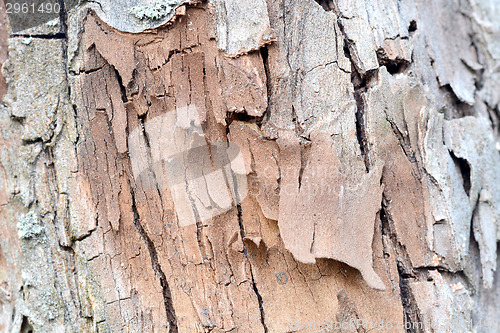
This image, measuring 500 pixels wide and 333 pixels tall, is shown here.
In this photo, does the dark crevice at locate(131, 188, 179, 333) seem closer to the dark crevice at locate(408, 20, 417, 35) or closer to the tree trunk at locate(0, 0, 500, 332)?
the tree trunk at locate(0, 0, 500, 332)

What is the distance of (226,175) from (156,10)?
57cm

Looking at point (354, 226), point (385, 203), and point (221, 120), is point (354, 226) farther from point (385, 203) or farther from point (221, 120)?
point (221, 120)

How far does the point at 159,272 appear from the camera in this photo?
4.20 feet

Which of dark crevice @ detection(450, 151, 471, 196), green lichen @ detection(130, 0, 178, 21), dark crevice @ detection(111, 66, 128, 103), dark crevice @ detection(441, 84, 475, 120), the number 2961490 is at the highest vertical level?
the number 2961490

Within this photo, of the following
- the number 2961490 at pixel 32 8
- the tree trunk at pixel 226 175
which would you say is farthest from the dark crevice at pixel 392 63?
the number 2961490 at pixel 32 8

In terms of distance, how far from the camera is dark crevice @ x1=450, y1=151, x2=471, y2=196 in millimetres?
1414

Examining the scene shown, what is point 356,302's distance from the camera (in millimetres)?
1227

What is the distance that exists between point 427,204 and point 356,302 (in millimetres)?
390

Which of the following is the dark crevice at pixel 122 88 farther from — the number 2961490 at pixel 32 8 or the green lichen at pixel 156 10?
the number 2961490 at pixel 32 8

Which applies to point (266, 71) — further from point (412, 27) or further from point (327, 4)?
point (412, 27)

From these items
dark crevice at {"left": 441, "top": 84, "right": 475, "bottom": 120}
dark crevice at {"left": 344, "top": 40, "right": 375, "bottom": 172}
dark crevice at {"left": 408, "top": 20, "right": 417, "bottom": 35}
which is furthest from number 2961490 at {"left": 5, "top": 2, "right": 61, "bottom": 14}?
dark crevice at {"left": 441, "top": 84, "right": 475, "bottom": 120}

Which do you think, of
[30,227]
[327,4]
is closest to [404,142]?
[327,4]

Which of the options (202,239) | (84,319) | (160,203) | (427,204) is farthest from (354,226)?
(84,319)

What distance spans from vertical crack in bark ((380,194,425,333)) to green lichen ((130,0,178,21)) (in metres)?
0.90
